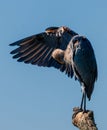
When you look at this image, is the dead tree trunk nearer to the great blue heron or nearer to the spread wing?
the great blue heron

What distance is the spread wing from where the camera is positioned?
15672 millimetres

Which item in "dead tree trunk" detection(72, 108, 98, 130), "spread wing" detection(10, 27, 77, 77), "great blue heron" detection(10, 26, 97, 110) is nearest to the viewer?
"dead tree trunk" detection(72, 108, 98, 130)

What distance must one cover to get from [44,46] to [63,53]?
5.46ft

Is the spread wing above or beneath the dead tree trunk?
above

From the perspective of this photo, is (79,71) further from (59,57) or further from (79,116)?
(79,116)

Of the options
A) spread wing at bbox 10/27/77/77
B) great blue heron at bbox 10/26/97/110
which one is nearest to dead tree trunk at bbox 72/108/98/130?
great blue heron at bbox 10/26/97/110

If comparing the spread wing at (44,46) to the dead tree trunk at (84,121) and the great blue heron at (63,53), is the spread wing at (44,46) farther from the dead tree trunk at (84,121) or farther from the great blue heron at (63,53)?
the dead tree trunk at (84,121)

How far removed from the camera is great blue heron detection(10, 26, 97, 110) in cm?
1397

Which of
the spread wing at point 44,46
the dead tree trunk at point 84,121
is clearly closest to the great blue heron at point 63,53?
the spread wing at point 44,46

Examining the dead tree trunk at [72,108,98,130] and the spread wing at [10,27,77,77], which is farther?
the spread wing at [10,27,77,77]

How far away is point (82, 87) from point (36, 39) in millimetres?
2955

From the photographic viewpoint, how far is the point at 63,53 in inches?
586

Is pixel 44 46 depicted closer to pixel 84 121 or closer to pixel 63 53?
pixel 63 53

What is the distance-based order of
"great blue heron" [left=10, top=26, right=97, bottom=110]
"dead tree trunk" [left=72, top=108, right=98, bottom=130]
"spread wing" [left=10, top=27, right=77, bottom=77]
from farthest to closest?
"spread wing" [left=10, top=27, right=77, bottom=77] → "great blue heron" [left=10, top=26, right=97, bottom=110] → "dead tree trunk" [left=72, top=108, right=98, bottom=130]
